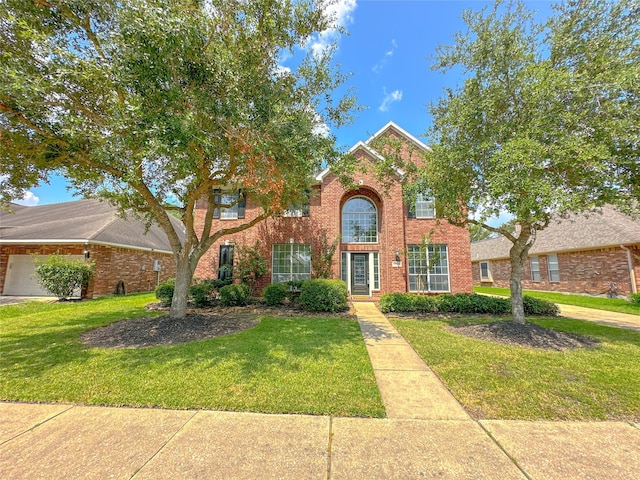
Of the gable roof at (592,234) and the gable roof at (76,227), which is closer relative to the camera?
the gable roof at (76,227)

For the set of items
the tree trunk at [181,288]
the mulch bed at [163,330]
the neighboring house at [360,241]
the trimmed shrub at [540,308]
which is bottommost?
the mulch bed at [163,330]

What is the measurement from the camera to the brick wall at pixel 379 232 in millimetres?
12836

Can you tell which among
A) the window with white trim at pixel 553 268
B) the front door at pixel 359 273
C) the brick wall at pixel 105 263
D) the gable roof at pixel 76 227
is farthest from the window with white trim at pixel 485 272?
the brick wall at pixel 105 263

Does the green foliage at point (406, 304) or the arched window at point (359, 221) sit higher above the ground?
the arched window at point (359, 221)

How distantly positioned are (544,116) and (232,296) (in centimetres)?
1121

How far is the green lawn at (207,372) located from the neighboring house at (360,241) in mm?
6370

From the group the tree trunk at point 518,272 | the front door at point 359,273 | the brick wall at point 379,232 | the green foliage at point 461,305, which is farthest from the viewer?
the front door at point 359,273

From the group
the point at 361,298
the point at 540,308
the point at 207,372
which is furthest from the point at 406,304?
the point at 207,372

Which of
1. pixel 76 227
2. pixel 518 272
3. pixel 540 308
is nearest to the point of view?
pixel 518 272

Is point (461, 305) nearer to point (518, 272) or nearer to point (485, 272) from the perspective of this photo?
point (518, 272)

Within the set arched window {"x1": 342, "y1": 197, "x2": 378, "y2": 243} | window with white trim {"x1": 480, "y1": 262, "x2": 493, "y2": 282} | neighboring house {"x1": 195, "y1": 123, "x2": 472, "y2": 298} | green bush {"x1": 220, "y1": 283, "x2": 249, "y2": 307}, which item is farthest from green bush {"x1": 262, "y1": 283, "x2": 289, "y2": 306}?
window with white trim {"x1": 480, "y1": 262, "x2": 493, "y2": 282}

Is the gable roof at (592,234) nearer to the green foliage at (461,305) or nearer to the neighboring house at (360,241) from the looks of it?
the green foliage at (461,305)

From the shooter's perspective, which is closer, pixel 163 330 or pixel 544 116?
pixel 544 116

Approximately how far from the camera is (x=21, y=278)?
14227mm
